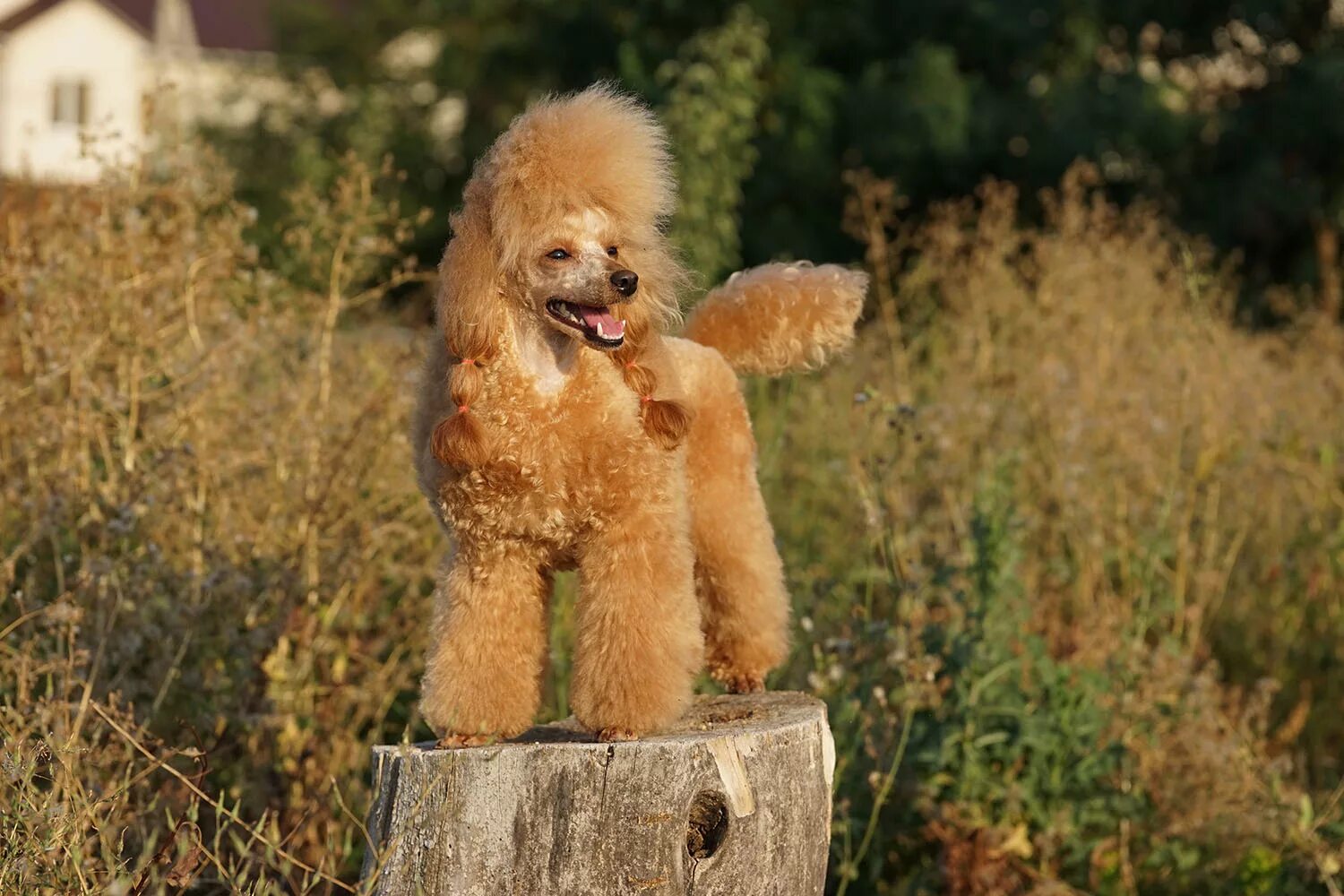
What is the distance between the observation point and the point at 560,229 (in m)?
3.28

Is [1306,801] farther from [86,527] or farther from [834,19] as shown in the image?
[834,19]

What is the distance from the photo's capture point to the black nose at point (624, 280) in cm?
322

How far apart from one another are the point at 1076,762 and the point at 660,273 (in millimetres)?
2446

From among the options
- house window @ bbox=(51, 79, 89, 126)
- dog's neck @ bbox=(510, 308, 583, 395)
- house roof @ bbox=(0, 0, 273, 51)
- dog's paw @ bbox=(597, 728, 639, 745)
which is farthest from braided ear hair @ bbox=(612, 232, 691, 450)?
house window @ bbox=(51, 79, 89, 126)

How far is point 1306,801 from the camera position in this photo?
4.87m

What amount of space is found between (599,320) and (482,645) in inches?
29.8

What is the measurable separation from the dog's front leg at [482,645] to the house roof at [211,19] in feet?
117

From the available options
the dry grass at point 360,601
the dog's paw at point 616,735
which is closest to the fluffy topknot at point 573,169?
the dog's paw at point 616,735

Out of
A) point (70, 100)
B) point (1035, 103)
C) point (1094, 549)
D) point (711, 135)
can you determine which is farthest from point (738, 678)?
point (70, 100)

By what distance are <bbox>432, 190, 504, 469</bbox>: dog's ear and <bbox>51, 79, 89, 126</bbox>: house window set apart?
125 ft

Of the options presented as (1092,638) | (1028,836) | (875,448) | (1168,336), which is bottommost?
(1028,836)

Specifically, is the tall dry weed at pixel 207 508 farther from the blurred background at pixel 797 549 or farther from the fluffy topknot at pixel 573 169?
the fluffy topknot at pixel 573 169

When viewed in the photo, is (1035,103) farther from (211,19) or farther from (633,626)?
(211,19)

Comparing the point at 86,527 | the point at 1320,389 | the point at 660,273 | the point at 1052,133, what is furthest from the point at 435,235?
the point at 660,273
